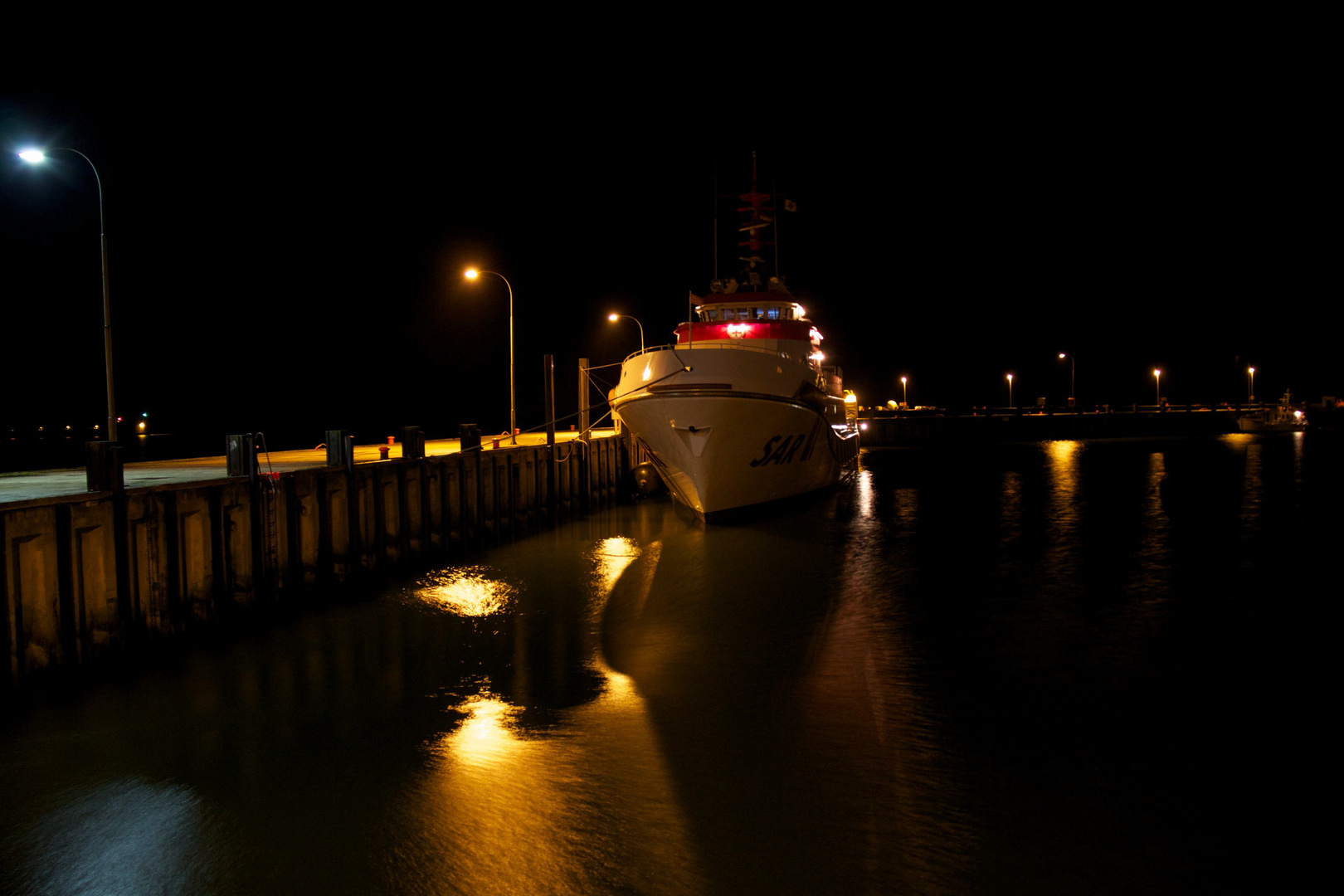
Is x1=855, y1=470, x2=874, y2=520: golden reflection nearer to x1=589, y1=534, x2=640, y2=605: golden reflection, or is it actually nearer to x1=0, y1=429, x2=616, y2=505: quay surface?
x1=589, y1=534, x2=640, y2=605: golden reflection

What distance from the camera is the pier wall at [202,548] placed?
827cm

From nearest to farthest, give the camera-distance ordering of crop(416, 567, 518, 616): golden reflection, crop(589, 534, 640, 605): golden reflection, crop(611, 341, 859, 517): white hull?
1. crop(416, 567, 518, 616): golden reflection
2. crop(589, 534, 640, 605): golden reflection
3. crop(611, 341, 859, 517): white hull

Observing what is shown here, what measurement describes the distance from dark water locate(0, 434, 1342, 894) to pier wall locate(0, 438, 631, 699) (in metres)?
0.61

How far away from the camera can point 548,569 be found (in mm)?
15789

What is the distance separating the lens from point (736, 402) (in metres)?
17.6

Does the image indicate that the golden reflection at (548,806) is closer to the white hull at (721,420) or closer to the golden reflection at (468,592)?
the golden reflection at (468,592)

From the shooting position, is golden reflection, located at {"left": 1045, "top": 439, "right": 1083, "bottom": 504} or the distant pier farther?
the distant pier

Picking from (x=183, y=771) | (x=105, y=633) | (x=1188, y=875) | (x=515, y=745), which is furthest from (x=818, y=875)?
(x=105, y=633)

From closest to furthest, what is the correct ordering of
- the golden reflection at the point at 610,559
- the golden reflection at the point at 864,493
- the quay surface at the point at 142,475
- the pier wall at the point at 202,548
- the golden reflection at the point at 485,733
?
the golden reflection at the point at 485,733
the pier wall at the point at 202,548
the quay surface at the point at 142,475
the golden reflection at the point at 610,559
the golden reflection at the point at 864,493

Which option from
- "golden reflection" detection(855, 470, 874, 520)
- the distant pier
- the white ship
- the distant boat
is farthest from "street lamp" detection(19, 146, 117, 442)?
the distant boat

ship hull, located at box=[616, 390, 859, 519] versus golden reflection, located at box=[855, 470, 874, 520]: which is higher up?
ship hull, located at box=[616, 390, 859, 519]

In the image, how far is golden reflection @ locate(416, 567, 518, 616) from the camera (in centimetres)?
1283

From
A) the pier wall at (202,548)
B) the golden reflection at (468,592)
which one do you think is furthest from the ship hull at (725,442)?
the golden reflection at (468,592)

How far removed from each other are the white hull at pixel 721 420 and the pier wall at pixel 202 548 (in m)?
4.00
